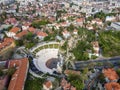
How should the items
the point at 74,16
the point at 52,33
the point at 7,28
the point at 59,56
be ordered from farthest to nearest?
the point at 74,16 → the point at 7,28 → the point at 52,33 → the point at 59,56

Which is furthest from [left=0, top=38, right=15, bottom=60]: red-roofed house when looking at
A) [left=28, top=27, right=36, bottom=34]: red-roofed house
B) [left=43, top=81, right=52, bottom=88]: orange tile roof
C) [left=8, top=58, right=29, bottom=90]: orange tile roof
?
[left=43, top=81, right=52, bottom=88]: orange tile roof

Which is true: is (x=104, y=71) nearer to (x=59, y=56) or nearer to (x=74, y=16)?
(x=59, y=56)

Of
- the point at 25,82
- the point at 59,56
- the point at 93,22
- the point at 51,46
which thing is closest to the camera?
the point at 25,82

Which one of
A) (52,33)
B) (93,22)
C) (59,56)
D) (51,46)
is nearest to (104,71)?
(59,56)

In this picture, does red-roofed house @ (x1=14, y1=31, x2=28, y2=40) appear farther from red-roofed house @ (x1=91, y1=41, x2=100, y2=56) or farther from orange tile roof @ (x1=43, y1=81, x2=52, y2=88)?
orange tile roof @ (x1=43, y1=81, x2=52, y2=88)

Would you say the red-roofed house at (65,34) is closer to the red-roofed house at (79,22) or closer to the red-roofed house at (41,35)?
the red-roofed house at (41,35)

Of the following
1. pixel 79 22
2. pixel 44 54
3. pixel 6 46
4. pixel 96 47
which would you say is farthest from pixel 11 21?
pixel 96 47
